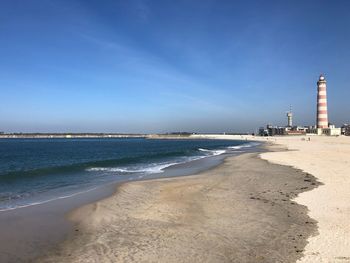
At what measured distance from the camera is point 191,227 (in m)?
9.72

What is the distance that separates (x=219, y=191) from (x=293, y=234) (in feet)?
24.4

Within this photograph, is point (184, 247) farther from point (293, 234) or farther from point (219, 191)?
point (219, 191)

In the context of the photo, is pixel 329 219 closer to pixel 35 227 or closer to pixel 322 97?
pixel 35 227

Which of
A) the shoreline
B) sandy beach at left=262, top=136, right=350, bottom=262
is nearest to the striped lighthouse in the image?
sandy beach at left=262, top=136, right=350, bottom=262

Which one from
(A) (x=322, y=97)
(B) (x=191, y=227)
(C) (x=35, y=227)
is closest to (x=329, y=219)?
(B) (x=191, y=227)

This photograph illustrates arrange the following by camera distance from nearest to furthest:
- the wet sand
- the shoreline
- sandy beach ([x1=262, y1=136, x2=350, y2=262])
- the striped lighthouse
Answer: sandy beach ([x1=262, y1=136, x2=350, y2=262]) → the wet sand → the shoreline → the striped lighthouse

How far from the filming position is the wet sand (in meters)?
7.49

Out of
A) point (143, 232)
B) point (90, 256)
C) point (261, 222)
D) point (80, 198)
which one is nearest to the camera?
point (90, 256)

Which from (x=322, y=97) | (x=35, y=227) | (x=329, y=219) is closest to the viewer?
(x=329, y=219)

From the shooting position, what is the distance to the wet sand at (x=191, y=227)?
749cm

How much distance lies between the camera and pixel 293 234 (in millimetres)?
8664

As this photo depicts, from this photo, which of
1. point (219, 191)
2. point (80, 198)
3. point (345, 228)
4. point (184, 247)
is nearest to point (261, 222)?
point (345, 228)

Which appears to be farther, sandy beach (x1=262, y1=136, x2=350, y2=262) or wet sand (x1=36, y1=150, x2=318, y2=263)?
wet sand (x1=36, y1=150, x2=318, y2=263)

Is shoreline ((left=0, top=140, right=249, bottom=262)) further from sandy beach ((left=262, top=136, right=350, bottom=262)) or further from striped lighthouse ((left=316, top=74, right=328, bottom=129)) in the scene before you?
striped lighthouse ((left=316, top=74, right=328, bottom=129))
